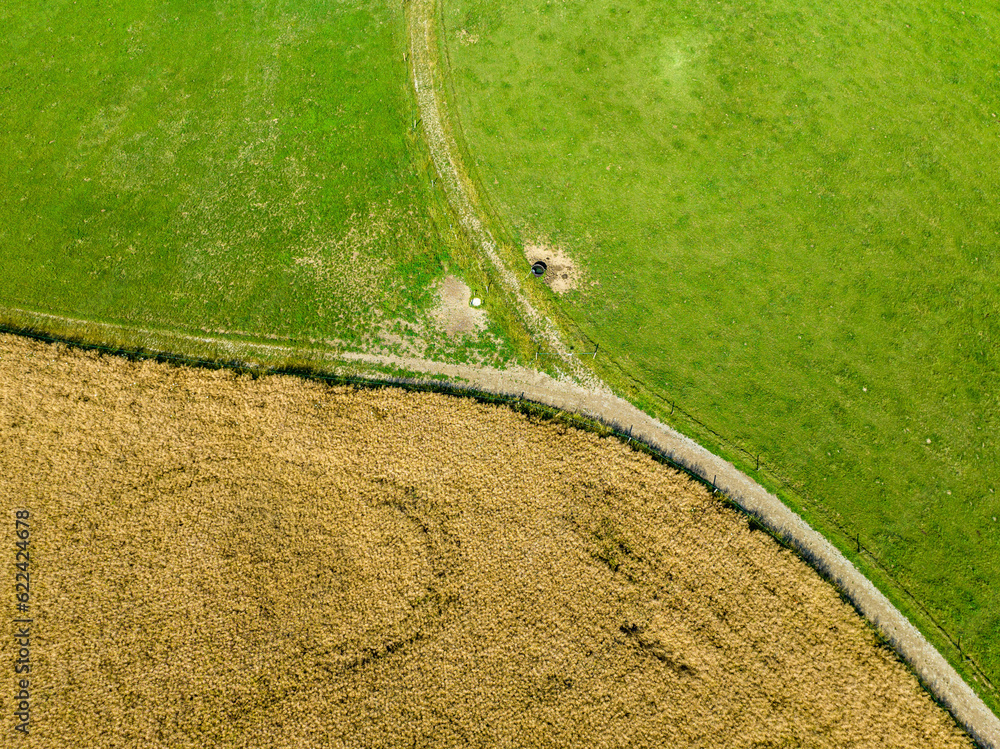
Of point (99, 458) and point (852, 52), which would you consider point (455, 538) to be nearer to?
point (99, 458)

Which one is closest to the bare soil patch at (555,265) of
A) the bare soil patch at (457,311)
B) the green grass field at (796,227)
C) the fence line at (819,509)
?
the green grass field at (796,227)

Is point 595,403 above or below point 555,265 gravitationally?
below

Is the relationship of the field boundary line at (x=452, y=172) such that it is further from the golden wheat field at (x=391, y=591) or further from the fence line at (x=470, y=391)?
the golden wheat field at (x=391, y=591)

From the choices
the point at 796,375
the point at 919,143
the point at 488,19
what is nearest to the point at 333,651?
the point at 796,375

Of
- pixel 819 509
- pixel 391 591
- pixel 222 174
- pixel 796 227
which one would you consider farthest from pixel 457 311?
pixel 819 509

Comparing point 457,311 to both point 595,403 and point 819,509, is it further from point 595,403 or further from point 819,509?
point 819,509

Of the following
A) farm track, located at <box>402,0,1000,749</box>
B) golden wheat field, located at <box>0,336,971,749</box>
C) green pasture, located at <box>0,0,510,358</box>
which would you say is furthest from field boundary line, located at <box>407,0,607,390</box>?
golden wheat field, located at <box>0,336,971,749</box>
